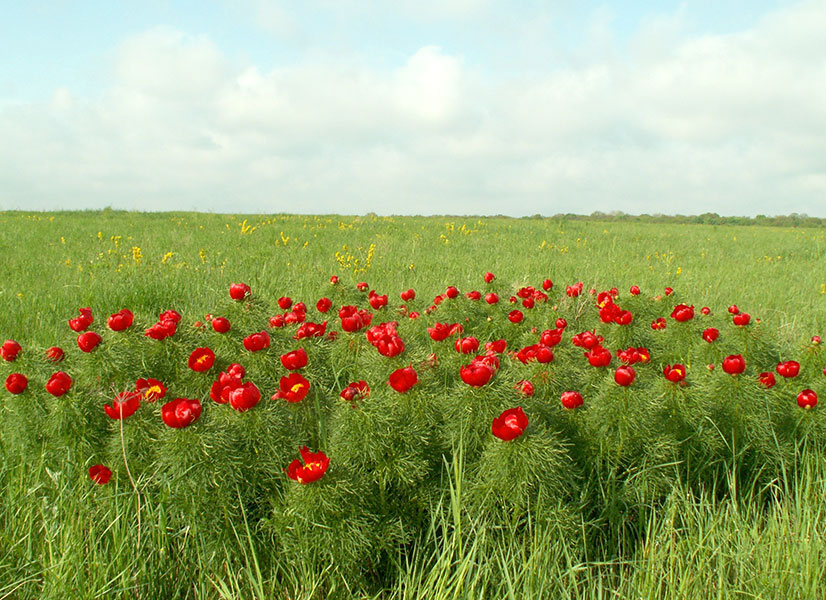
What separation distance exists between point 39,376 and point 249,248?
698 cm

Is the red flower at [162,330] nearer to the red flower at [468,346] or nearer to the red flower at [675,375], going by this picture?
the red flower at [468,346]

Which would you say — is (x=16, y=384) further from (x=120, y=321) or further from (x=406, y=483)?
(x=406, y=483)

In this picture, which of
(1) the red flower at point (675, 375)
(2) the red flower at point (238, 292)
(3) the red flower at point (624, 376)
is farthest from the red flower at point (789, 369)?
(2) the red flower at point (238, 292)

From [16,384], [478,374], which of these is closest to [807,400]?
[478,374]

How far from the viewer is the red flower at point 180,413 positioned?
1543 mm

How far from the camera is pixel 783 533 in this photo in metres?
1.76

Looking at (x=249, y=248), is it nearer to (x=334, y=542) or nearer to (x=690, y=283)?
(x=690, y=283)

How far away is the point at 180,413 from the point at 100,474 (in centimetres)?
48

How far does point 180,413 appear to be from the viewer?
1.55 metres

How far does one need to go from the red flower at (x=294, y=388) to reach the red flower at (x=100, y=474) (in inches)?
23.3

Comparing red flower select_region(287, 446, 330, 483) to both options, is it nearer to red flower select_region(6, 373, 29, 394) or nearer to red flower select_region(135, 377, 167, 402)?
red flower select_region(135, 377, 167, 402)

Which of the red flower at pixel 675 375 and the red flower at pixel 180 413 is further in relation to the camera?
the red flower at pixel 675 375

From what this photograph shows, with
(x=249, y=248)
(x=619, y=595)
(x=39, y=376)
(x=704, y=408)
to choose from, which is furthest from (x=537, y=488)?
(x=249, y=248)

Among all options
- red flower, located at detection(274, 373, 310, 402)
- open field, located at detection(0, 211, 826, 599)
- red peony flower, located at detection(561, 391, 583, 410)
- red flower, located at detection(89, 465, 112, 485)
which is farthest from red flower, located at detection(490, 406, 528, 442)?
red flower, located at detection(89, 465, 112, 485)
